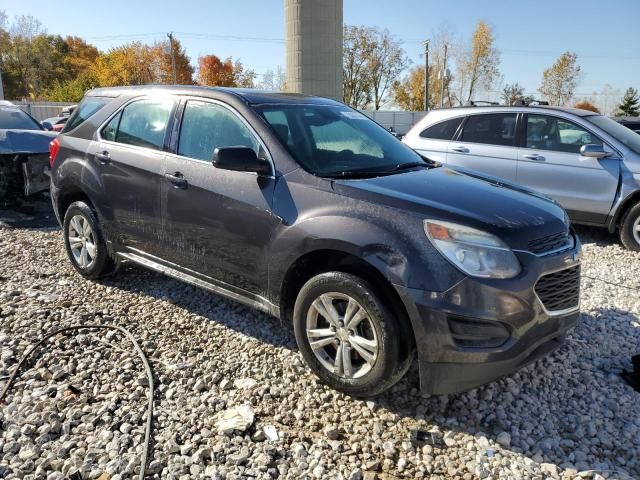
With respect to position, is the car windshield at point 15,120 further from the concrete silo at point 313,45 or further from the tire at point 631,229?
the concrete silo at point 313,45

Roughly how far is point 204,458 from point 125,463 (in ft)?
1.27

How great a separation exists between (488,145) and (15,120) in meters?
7.93

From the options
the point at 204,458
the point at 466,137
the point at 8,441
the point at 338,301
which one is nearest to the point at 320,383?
the point at 338,301

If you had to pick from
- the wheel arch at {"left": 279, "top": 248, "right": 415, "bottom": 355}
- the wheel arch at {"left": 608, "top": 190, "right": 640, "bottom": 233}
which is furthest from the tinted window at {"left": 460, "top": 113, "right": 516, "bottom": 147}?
the wheel arch at {"left": 279, "top": 248, "right": 415, "bottom": 355}

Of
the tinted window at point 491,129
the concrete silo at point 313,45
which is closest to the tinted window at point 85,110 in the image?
the tinted window at point 491,129

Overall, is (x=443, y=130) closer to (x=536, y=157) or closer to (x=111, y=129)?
(x=536, y=157)

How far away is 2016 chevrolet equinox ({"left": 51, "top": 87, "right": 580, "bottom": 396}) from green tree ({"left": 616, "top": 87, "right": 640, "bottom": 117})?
6007 cm

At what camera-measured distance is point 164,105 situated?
4234mm

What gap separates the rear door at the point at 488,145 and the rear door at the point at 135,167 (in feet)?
14.9

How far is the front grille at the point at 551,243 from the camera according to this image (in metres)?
2.90

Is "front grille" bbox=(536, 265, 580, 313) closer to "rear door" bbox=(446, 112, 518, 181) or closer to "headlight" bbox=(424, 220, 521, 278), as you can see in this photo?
"headlight" bbox=(424, 220, 521, 278)

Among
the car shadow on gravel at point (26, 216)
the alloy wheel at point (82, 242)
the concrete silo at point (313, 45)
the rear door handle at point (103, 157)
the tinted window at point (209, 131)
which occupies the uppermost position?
the concrete silo at point (313, 45)

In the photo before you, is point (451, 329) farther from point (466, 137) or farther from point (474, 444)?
point (466, 137)

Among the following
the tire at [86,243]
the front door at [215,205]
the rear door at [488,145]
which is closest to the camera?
the front door at [215,205]
